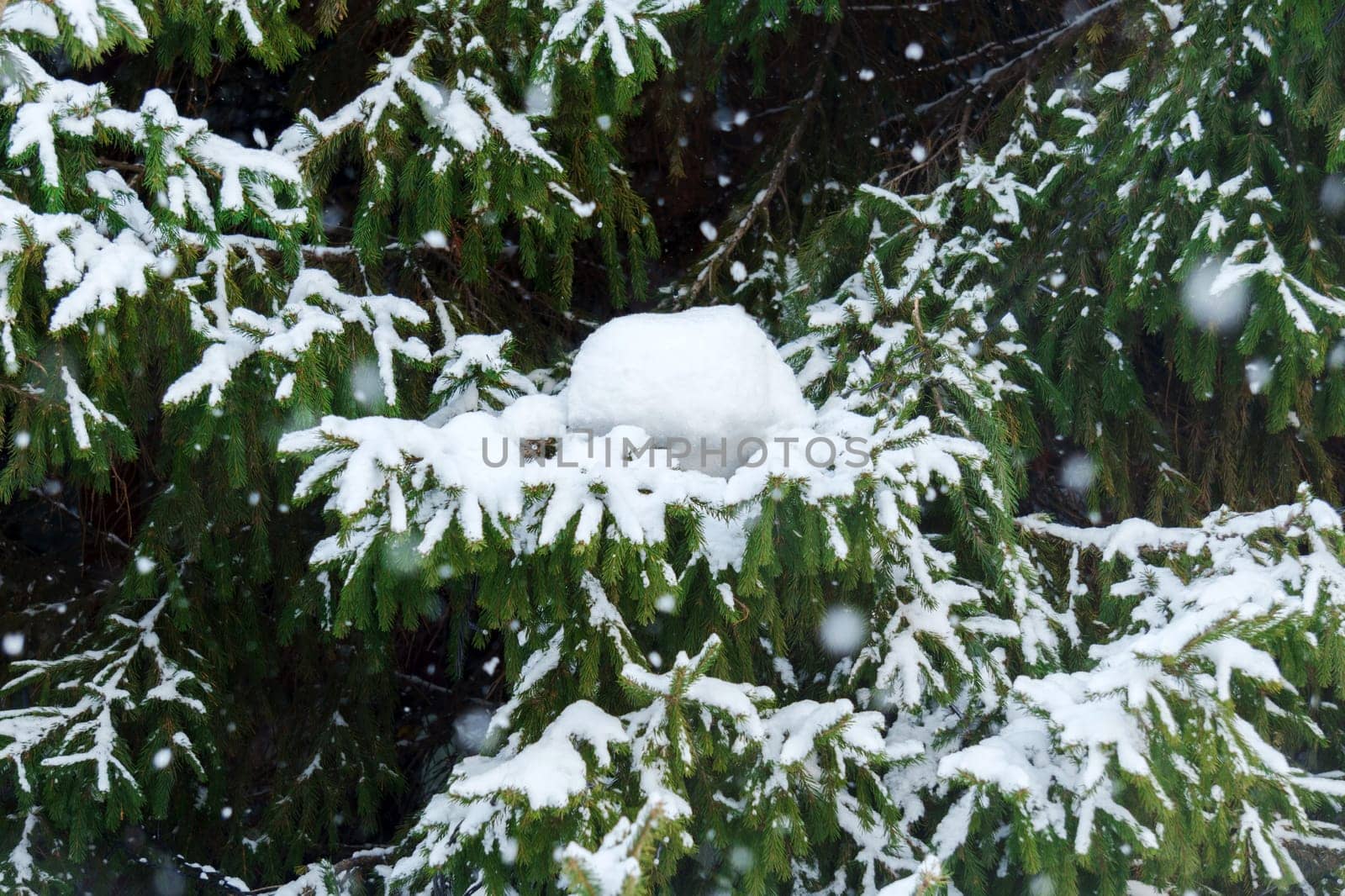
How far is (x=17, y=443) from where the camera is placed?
259 cm

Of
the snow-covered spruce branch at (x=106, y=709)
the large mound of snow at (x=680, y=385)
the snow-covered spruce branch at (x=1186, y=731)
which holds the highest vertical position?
the large mound of snow at (x=680, y=385)

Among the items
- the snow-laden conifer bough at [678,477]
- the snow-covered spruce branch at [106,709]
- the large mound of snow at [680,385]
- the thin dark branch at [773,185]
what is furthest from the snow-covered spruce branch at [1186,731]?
the snow-covered spruce branch at [106,709]

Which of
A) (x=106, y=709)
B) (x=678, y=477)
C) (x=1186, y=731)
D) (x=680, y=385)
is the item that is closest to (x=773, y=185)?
(x=680, y=385)

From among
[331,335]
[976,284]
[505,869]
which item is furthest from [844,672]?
[331,335]

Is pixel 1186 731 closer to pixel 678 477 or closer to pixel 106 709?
pixel 678 477

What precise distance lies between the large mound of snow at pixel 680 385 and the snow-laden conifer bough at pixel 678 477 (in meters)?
0.01

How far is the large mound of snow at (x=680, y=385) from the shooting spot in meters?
2.48

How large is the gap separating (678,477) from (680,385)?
0.93 feet

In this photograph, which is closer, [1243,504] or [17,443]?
[17,443]

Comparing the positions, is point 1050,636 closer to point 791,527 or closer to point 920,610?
point 920,610

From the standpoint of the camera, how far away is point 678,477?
7.63 feet

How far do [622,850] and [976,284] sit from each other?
2789 millimetres

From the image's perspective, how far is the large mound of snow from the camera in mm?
2479

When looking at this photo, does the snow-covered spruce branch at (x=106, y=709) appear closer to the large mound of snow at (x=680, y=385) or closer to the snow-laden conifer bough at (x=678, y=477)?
the snow-laden conifer bough at (x=678, y=477)
